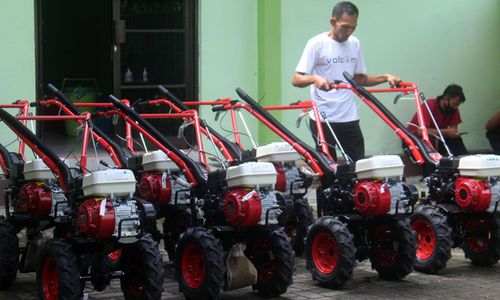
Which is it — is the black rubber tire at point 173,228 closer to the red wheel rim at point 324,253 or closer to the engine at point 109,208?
the red wheel rim at point 324,253

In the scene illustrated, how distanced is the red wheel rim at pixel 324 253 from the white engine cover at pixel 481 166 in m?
1.14

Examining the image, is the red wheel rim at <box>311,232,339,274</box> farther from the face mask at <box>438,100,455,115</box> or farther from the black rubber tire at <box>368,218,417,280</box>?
the face mask at <box>438,100,455,115</box>

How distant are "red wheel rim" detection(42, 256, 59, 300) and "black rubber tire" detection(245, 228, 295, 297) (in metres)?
1.29

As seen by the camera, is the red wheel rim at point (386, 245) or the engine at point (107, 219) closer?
the engine at point (107, 219)

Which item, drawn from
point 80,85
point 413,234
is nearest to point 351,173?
point 413,234

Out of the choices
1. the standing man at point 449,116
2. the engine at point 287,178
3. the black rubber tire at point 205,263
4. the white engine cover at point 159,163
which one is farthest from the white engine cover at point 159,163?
the standing man at point 449,116

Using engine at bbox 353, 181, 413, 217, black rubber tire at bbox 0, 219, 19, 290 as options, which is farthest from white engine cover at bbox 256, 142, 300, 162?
black rubber tire at bbox 0, 219, 19, 290

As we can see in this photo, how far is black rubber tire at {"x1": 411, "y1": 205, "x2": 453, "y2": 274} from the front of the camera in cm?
820

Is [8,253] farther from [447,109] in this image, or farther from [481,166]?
[447,109]

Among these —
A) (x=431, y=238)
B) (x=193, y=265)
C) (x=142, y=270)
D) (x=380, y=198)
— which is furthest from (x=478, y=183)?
(x=142, y=270)

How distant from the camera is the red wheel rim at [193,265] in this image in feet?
23.8

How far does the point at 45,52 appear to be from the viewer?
17016mm

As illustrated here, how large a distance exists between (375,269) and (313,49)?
201cm

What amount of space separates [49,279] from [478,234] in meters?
3.37
